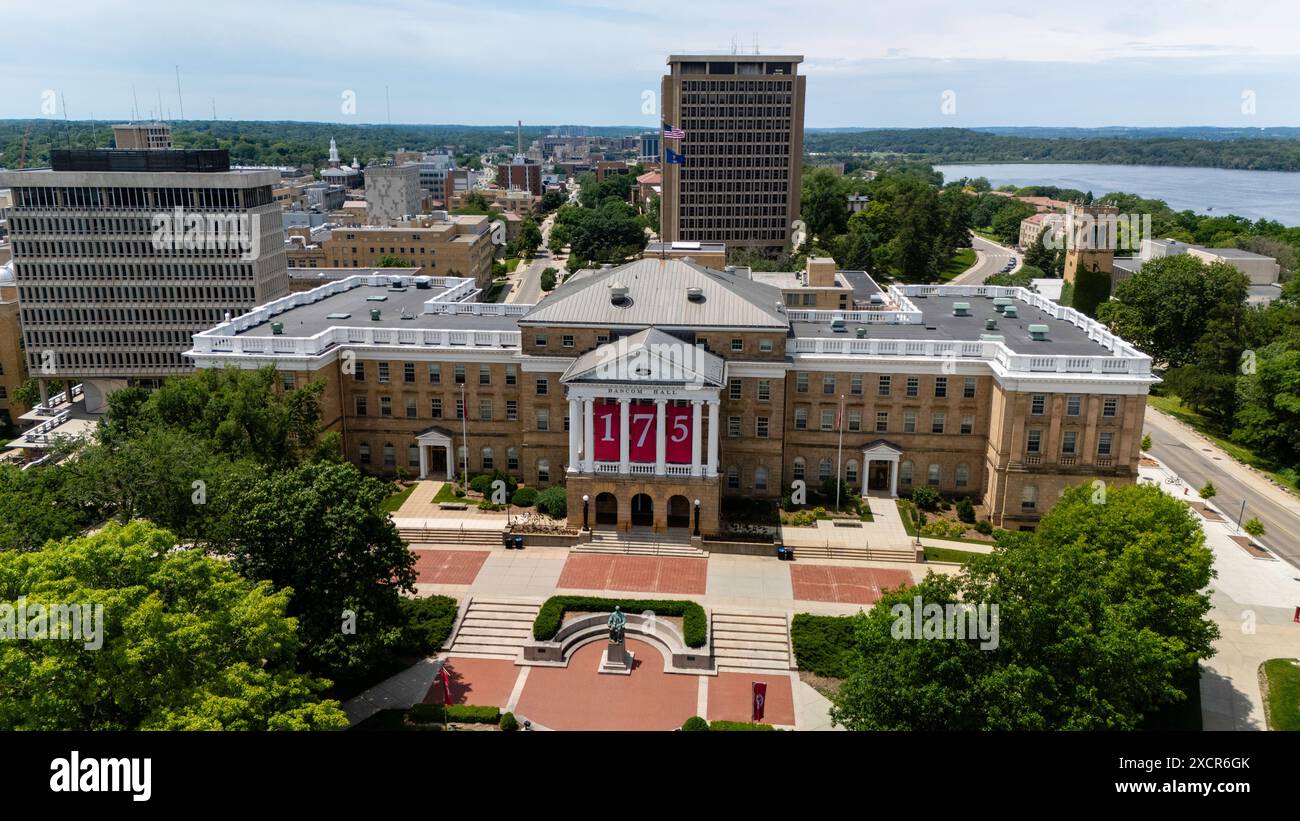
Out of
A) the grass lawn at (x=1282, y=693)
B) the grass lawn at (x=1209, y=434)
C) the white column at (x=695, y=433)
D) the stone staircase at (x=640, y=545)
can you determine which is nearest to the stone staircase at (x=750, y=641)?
the stone staircase at (x=640, y=545)

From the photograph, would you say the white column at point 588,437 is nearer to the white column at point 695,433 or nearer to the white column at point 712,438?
the white column at point 695,433

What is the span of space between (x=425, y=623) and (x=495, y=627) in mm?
3807

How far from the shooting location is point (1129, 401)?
63.3 meters

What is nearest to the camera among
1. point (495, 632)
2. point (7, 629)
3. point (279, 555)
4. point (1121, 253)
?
point (7, 629)

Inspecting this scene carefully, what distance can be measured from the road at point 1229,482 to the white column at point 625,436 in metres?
46.2

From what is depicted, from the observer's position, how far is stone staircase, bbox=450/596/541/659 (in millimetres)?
50688

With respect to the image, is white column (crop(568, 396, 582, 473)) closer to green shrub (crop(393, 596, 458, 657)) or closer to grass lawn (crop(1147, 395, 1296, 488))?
green shrub (crop(393, 596, 458, 657))

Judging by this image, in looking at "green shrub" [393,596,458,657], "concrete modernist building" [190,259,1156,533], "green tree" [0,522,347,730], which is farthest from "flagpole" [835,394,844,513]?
"green tree" [0,522,347,730]

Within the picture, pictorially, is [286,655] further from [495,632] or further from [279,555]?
[495,632]

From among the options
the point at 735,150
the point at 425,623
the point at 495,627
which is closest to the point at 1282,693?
the point at 495,627

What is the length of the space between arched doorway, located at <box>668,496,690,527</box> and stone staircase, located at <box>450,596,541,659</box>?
13.8 meters

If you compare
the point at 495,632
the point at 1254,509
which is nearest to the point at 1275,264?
the point at 1254,509
